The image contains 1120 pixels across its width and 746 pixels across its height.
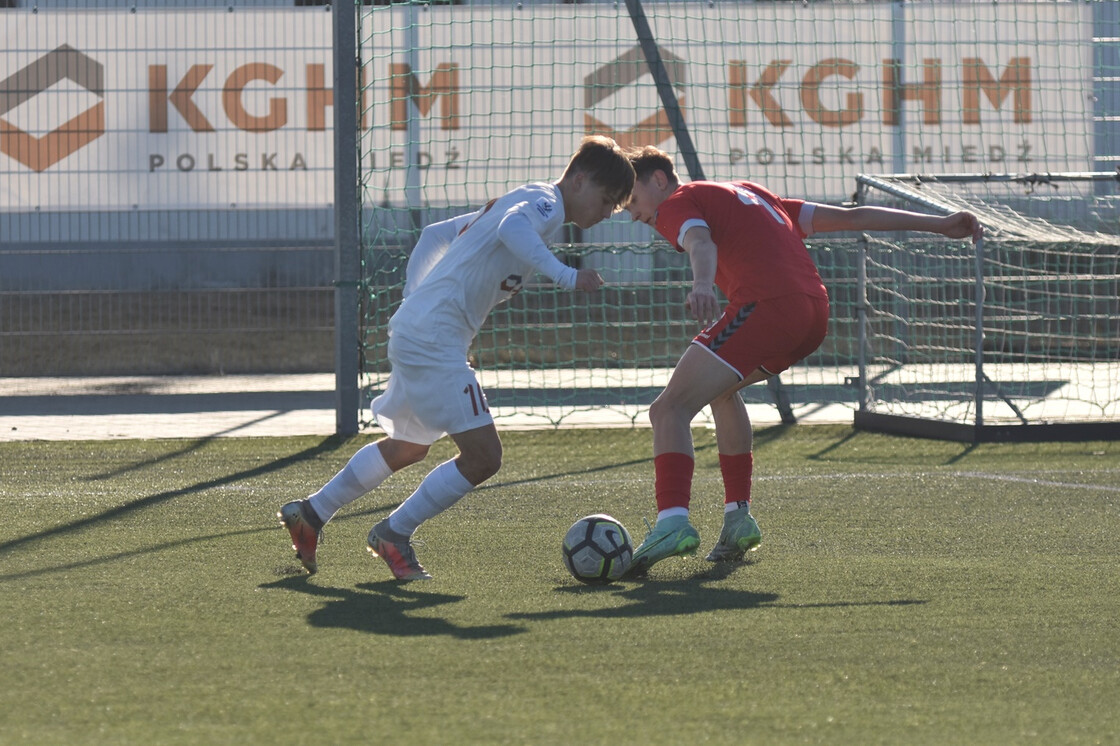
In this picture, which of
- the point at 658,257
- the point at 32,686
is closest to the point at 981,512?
the point at 32,686

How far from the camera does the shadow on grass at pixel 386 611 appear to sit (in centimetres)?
374

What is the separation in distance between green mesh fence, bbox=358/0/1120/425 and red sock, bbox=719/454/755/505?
615cm

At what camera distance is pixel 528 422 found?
10.8 m

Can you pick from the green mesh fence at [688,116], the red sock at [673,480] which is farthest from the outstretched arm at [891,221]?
the green mesh fence at [688,116]

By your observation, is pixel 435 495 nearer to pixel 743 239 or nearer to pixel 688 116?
pixel 743 239

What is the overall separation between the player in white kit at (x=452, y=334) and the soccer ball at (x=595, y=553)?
32cm

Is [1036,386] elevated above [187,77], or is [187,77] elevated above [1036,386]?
[187,77]

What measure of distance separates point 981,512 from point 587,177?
7.73 ft

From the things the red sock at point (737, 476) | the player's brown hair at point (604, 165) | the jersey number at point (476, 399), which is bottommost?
the red sock at point (737, 476)

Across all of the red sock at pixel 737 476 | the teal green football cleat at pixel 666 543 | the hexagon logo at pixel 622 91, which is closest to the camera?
the teal green football cleat at pixel 666 543

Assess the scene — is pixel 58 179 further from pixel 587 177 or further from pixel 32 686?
pixel 32 686

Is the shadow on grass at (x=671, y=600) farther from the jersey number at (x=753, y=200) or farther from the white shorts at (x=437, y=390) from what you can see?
the jersey number at (x=753, y=200)

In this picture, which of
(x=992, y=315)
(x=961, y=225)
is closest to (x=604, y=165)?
(x=961, y=225)

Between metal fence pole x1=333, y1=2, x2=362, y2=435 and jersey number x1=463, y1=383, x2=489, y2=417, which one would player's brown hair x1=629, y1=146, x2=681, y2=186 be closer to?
jersey number x1=463, y1=383, x2=489, y2=417
